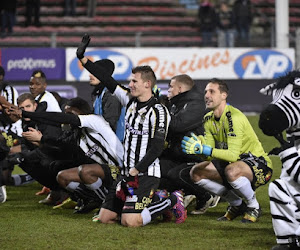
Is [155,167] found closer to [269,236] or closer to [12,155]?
[269,236]

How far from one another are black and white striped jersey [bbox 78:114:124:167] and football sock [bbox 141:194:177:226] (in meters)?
0.73

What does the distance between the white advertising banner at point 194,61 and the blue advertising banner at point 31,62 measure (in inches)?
9.0

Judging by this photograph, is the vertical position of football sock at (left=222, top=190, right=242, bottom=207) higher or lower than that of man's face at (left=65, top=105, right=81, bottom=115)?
lower

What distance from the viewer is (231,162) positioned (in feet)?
22.8

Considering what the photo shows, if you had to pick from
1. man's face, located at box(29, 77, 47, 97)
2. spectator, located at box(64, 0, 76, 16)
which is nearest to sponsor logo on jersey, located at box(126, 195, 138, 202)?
man's face, located at box(29, 77, 47, 97)

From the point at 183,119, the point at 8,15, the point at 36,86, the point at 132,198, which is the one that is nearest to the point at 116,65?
the point at 8,15

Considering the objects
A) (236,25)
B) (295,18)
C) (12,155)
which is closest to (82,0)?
(236,25)

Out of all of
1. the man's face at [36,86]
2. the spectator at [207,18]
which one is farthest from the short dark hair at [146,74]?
the spectator at [207,18]

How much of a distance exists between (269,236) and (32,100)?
3.50 m

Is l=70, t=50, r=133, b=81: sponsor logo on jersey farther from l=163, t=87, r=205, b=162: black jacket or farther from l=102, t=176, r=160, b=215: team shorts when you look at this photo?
l=102, t=176, r=160, b=215: team shorts

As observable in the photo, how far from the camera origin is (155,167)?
22.7 ft

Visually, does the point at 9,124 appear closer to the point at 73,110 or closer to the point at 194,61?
the point at 73,110

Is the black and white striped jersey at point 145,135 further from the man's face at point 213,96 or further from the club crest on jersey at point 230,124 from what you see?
the club crest on jersey at point 230,124

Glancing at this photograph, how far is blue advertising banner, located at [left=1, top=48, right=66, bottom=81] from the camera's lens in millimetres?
18219
